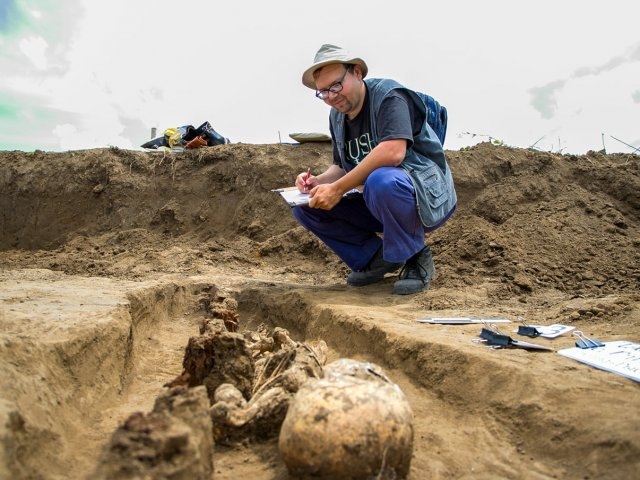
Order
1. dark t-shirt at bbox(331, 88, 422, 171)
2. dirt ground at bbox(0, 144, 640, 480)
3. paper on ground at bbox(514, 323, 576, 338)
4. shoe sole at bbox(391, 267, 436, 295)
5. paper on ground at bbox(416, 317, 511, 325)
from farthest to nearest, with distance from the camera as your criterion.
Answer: shoe sole at bbox(391, 267, 436, 295), dark t-shirt at bbox(331, 88, 422, 171), paper on ground at bbox(416, 317, 511, 325), paper on ground at bbox(514, 323, 576, 338), dirt ground at bbox(0, 144, 640, 480)

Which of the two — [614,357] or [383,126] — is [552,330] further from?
[383,126]

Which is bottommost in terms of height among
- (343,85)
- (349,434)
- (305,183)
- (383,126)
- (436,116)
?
(349,434)

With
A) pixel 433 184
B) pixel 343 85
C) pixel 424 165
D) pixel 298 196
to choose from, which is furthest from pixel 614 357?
pixel 298 196

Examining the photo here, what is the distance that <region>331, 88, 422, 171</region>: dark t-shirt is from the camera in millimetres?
4309

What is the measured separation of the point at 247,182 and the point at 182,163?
4.17 feet

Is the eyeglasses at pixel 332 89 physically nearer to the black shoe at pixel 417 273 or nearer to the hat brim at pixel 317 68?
the hat brim at pixel 317 68

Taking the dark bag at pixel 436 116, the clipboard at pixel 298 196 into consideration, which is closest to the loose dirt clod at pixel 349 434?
the clipboard at pixel 298 196

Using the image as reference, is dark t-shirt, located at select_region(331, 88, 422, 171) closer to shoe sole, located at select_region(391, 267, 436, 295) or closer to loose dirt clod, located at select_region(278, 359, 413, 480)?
shoe sole, located at select_region(391, 267, 436, 295)

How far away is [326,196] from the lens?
4.40m

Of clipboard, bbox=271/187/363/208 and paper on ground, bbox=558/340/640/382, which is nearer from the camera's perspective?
paper on ground, bbox=558/340/640/382

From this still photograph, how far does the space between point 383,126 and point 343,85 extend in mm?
472

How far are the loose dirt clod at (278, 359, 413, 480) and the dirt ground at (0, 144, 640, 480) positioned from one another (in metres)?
0.22

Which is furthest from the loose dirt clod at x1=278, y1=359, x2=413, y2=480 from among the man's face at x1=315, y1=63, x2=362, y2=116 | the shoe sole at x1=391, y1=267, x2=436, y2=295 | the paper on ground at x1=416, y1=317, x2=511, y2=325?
the man's face at x1=315, y1=63, x2=362, y2=116

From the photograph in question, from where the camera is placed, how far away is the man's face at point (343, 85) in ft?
14.5
